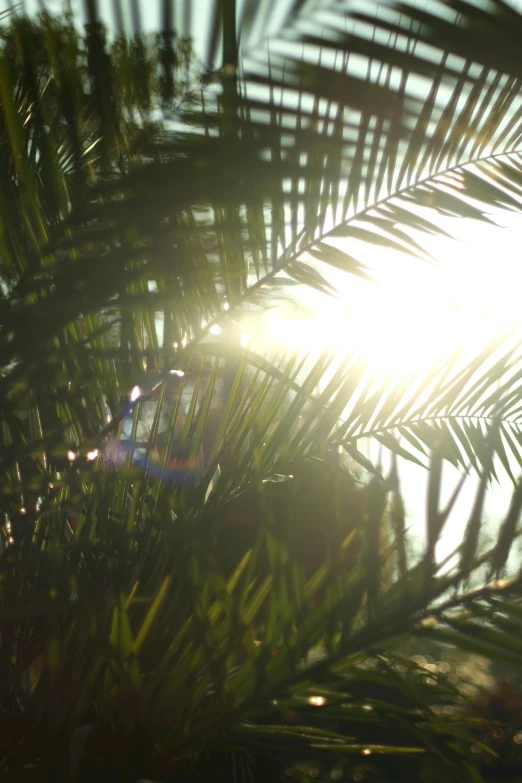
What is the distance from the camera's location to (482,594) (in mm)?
601

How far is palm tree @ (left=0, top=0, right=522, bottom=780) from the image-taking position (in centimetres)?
64

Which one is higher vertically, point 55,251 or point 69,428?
point 55,251

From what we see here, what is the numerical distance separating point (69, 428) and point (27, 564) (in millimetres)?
187

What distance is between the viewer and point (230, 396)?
0.90 metres

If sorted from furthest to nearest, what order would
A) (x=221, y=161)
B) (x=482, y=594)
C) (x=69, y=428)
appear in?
(x=69, y=428) → (x=221, y=161) → (x=482, y=594)

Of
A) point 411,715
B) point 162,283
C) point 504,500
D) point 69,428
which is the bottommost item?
point 411,715

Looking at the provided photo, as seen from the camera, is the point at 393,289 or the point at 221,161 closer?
the point at 221,161

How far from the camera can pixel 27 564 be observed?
32.8 inches

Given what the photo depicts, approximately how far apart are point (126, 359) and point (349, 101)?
0.44 meters

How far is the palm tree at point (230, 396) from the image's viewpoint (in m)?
0.64

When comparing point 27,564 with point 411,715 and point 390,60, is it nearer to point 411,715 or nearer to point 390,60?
point 411,715

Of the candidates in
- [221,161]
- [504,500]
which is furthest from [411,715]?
[221,161]

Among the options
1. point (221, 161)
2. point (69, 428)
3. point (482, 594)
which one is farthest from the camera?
point (69, 428)

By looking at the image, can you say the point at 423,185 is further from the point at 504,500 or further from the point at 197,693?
the point at 197,693
